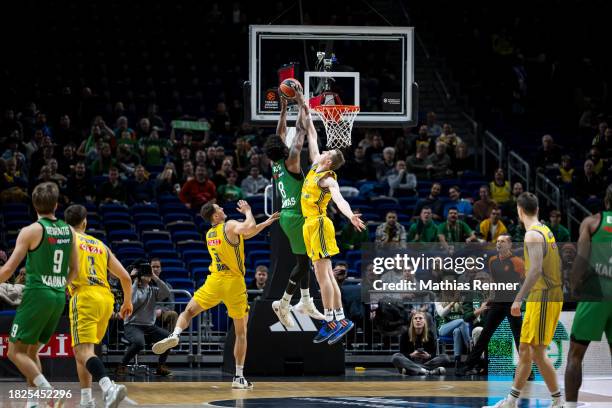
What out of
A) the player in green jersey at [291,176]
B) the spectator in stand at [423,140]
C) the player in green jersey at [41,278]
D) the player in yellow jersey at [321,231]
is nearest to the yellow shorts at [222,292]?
the player in green jersey at [291,176]

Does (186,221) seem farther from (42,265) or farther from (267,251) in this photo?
(42,265)

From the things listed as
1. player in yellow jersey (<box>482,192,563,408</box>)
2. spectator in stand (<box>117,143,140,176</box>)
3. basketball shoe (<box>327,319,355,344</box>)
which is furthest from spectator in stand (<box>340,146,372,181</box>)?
player in yellow jersey (<box>482,192,563,408</box>)

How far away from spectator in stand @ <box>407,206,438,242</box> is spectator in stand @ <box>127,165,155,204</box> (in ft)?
16.0

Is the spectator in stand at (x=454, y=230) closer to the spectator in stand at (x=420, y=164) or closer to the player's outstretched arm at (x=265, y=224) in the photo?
the spectator in stand at (x=420, y=164)

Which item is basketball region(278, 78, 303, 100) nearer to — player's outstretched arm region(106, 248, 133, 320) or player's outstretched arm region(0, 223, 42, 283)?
player's outstretched arm region(106, 248, 133, 320)

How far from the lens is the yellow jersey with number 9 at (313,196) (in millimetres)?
12375

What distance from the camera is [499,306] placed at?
1563cm

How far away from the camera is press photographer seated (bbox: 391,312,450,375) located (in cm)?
1652

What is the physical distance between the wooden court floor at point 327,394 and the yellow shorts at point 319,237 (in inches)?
65.5

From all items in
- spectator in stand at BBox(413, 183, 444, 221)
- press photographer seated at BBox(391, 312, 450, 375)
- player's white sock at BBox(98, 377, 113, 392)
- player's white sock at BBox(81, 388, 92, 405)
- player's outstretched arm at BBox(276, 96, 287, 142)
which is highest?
player's outstretched arm at BBox(276, 96, 287, 142)

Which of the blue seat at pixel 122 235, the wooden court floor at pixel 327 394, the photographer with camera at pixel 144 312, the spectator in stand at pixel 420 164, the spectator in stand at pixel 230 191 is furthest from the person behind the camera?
the spectator in stand at pixel 420 164

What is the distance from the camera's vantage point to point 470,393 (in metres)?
13.7

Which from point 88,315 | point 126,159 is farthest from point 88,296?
Answer: point 126,159

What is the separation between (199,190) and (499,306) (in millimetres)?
6525
